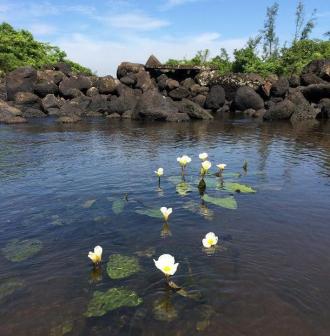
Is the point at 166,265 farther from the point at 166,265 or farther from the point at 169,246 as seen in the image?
the point at 169,246

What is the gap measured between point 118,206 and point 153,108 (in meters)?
21.3

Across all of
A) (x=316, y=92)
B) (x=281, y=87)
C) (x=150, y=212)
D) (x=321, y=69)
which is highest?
(x=321, y=69)

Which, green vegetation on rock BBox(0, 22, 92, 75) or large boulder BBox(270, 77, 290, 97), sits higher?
green vegetation on rock BBox(0, 22, 92, 75)

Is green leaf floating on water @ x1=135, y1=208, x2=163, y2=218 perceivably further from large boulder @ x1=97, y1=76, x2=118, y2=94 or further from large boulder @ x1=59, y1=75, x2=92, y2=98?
large boulder @ x1=59, y1=75, x2=92, y2=98

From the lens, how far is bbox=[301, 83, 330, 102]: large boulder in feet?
103

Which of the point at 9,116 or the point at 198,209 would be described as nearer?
the point at 198,209

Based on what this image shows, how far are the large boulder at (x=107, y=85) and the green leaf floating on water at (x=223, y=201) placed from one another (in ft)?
100

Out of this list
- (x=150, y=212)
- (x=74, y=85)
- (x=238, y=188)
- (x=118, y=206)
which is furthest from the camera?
(x=74, y=85)

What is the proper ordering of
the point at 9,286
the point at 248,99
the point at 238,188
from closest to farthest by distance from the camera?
the point at 9,286
the point at 238,188
the point at 248,99

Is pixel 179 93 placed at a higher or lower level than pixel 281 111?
higher

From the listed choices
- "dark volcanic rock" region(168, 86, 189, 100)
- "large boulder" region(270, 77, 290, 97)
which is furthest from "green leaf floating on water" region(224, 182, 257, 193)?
"dark volcanic rock" region(168, 86, 189, 100)

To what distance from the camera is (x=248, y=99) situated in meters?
35.0

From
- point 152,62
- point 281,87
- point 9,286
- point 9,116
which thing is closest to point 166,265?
point 9,286

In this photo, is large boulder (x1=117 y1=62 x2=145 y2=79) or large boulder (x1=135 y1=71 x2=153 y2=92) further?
large boulder (x1=117 y1=62 x2=145 y2=79)
